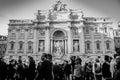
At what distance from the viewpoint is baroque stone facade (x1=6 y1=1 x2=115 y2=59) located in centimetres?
3528

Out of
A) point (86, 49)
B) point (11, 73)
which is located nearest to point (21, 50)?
point (86, 49)

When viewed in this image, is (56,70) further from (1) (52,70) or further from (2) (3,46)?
(2) (3,46)

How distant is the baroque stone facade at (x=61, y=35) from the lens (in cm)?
3528

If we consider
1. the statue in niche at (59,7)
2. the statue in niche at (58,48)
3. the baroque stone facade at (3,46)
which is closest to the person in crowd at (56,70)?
the statue in niche at (58,48)

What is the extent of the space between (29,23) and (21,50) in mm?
7075

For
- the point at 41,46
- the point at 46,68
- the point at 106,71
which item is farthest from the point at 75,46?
the point at 46,68

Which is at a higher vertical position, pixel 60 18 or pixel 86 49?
pixel 60 18

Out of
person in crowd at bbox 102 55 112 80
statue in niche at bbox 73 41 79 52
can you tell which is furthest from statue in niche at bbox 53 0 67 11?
person in crowd at bbox 102 55 112 80

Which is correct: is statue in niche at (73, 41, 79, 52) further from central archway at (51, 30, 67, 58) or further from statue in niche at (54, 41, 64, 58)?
statue in niche at (54, 41, 64, 58)

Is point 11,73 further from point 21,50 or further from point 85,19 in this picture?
point 85,19

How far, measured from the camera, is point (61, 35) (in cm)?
3653

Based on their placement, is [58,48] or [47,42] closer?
[47,42]

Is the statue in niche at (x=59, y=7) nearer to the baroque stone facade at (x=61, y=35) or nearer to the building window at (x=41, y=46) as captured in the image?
the baroque stone facade at (x=61, y=35)

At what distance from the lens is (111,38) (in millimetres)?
35750
